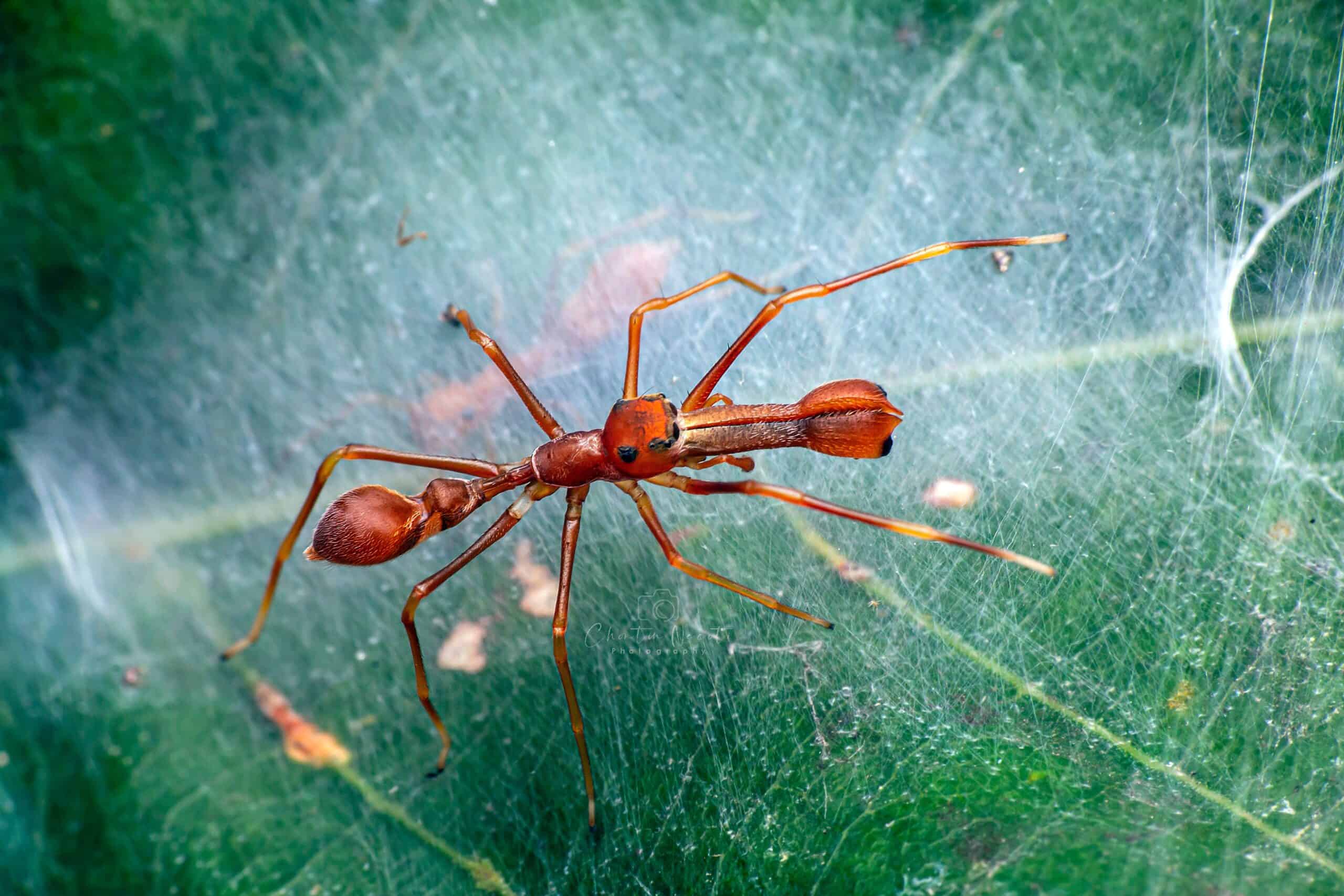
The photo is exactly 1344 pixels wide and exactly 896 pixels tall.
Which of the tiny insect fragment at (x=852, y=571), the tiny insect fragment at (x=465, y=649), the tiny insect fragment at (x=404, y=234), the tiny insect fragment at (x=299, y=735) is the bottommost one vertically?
the tiny insect fragment at (x=299, y=735)

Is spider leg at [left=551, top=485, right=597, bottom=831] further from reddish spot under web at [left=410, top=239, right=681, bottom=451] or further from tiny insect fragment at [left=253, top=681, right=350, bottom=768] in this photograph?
tiny insect fragment at [left=253, top=681, right=350, bottom=768]

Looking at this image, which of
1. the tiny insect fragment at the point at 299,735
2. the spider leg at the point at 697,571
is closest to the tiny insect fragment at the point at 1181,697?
the spider leg at the point at 697,571

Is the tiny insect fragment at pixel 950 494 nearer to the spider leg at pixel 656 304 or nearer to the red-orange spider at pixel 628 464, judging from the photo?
the red-orange spider at pixel 628 464

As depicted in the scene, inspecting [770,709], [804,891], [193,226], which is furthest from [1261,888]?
[193,226]

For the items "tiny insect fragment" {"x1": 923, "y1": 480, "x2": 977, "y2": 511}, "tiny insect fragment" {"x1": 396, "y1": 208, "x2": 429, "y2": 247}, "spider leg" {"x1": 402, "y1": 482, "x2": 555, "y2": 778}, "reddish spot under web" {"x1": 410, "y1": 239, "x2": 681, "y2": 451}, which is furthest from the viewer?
"tiny insect fragment" {"x1": 396, "y1": 208, "x2": 429, "y2": 247}

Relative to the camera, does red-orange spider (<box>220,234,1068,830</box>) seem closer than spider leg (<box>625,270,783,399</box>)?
Yes

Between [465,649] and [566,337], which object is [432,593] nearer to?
[465,649]

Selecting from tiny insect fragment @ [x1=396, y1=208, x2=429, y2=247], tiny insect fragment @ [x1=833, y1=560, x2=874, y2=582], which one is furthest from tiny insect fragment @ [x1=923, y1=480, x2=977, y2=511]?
tiny insect fragment @ [x1=396, y1=208, x2=429, y2=247]
